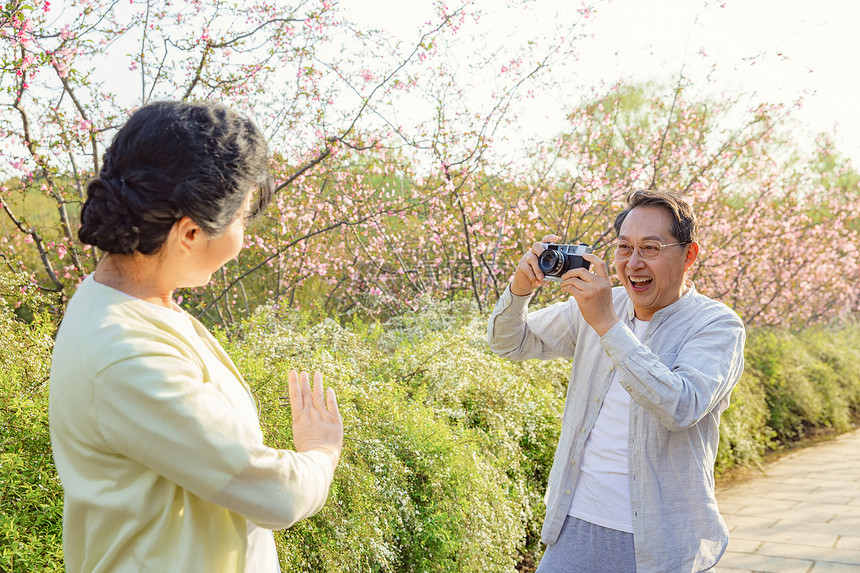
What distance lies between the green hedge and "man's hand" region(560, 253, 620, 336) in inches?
46.7

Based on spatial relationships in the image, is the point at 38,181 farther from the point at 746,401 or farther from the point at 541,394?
the point at 746,401

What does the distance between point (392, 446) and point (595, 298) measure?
1.49m

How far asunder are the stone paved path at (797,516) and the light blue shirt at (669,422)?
2569 mm

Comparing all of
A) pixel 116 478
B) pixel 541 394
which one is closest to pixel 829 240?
pixel 541 394

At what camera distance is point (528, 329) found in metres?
2.54

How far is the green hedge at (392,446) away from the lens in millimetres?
2238

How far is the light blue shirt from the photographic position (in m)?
1.93

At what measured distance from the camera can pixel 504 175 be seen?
6977 millimetres

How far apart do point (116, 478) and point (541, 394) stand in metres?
3.71

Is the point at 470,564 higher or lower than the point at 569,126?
lower

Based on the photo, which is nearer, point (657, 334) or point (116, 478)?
point (116, 478)

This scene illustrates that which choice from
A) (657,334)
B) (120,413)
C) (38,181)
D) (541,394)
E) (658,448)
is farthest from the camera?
(38,181)

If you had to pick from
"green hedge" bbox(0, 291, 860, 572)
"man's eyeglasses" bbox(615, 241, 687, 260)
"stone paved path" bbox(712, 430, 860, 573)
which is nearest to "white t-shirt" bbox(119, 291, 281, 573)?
"green hedge" bbox(0, 291, 860, 572)

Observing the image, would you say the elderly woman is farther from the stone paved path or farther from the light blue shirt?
the stone paved path
